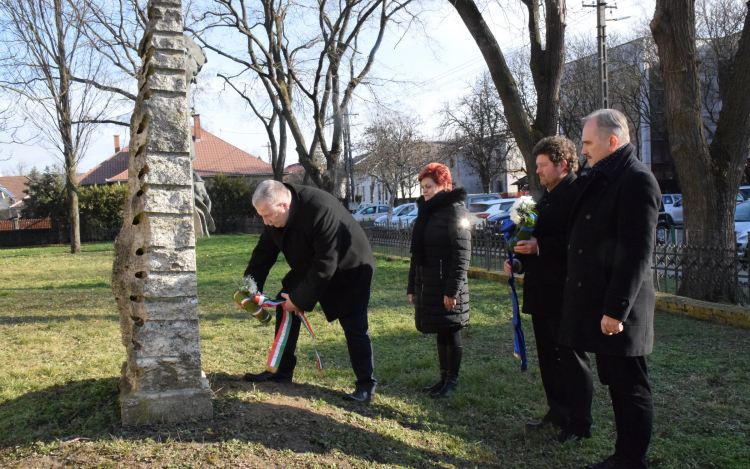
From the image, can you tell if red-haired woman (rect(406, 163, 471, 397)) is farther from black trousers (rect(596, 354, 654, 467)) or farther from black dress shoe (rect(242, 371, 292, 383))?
black trousers (rect(596, 354, 654, 467))

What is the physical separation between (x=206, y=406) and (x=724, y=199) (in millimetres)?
7482

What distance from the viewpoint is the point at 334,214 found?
3.94 meters

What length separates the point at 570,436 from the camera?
11.6ft

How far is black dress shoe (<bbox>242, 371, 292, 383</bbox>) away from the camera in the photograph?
175 inches

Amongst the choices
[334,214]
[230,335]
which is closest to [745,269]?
[334,214]

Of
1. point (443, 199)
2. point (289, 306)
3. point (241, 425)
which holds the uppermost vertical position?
point (443, 199)

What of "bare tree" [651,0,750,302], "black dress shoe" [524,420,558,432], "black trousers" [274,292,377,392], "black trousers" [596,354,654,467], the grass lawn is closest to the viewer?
"black trousers" [596,354,654,467]

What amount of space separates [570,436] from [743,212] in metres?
12.2

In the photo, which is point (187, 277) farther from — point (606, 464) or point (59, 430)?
point (606, 464)

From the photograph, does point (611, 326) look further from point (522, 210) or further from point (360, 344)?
point (360, 344)

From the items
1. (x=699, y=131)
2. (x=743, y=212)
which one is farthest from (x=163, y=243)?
(x=743, y=212)

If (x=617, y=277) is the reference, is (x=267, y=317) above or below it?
below

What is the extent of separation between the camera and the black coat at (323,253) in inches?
151

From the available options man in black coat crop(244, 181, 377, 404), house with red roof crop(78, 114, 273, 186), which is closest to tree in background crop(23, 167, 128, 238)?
house with red roof crop(78, 114, 273, 186)
